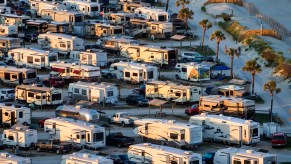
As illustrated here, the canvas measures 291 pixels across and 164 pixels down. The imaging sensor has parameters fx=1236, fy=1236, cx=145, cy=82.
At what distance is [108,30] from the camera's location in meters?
88.9

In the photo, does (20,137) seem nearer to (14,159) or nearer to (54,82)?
(14,159)

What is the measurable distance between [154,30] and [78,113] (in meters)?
31.0

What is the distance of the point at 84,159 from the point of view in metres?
49.9

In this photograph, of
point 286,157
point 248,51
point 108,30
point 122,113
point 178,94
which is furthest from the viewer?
point 108,30

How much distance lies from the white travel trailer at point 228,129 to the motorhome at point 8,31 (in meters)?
31.2

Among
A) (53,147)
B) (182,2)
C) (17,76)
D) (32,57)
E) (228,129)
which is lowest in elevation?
(53,147)

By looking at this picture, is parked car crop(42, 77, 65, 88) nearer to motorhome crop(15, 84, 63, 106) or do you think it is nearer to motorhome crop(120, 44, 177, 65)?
motorhome crop(15, 84, 63, 106)

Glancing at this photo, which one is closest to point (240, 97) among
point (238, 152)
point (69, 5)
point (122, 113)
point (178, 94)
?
point (178, 94)

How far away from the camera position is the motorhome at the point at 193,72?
238ft

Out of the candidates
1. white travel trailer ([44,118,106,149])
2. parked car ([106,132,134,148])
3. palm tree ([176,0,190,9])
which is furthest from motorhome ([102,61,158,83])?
palm tree ([176,0,190,9])

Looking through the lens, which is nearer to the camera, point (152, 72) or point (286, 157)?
point (286, 157)

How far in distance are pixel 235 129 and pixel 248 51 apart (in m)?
25.2

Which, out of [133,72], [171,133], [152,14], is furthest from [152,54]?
[171,133]

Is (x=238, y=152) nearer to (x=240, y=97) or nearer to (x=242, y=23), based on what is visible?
(x=240, y=97)
